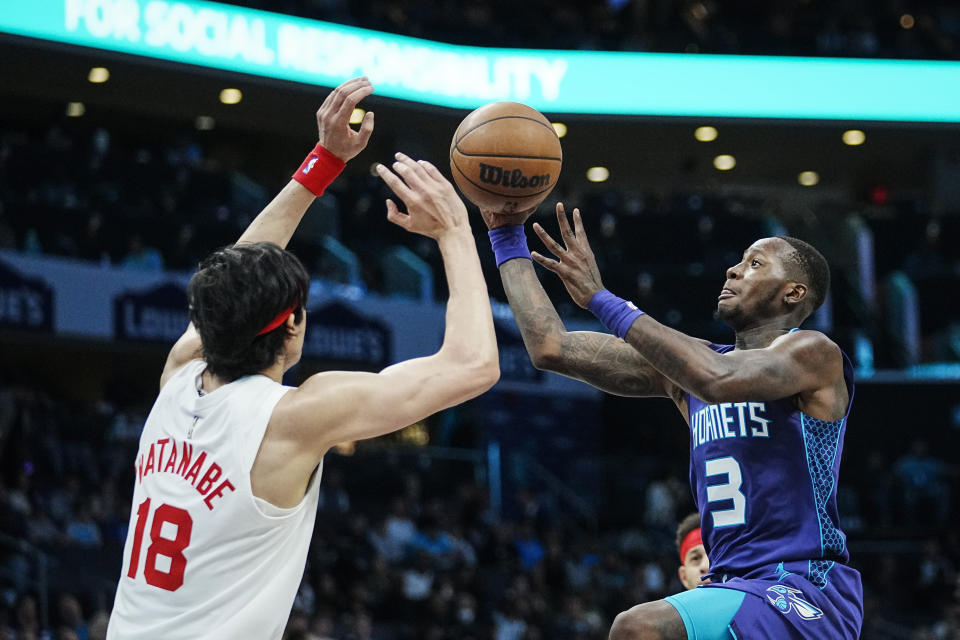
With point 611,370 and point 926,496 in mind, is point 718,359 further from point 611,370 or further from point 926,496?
point 926,496

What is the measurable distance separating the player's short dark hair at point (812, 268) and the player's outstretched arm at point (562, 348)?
732 millimetres

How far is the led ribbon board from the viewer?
18891 mm

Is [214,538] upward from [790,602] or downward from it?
upward

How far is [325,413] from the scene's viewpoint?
3248 millimetres

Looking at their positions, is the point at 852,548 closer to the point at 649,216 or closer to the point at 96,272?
the point at 649,216

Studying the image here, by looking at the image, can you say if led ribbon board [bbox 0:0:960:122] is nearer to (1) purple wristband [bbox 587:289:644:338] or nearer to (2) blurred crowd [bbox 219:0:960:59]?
(2) blurred crowd [bbox 219:0:960:59]

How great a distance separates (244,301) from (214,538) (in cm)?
61

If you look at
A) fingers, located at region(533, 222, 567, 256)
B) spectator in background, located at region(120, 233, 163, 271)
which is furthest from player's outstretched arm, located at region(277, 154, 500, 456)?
spectator in background, located at region(120, 233, 163, 271)

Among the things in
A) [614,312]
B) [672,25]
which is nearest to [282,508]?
[614,312]

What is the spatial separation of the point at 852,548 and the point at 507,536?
17.2 feet

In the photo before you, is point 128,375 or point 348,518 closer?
point 348,518

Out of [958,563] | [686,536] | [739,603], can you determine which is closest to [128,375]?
[958,563]

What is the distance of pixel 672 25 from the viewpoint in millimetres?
23984

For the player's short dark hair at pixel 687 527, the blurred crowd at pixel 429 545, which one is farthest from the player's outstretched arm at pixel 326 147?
the blurred crowd at pixel 429 545
